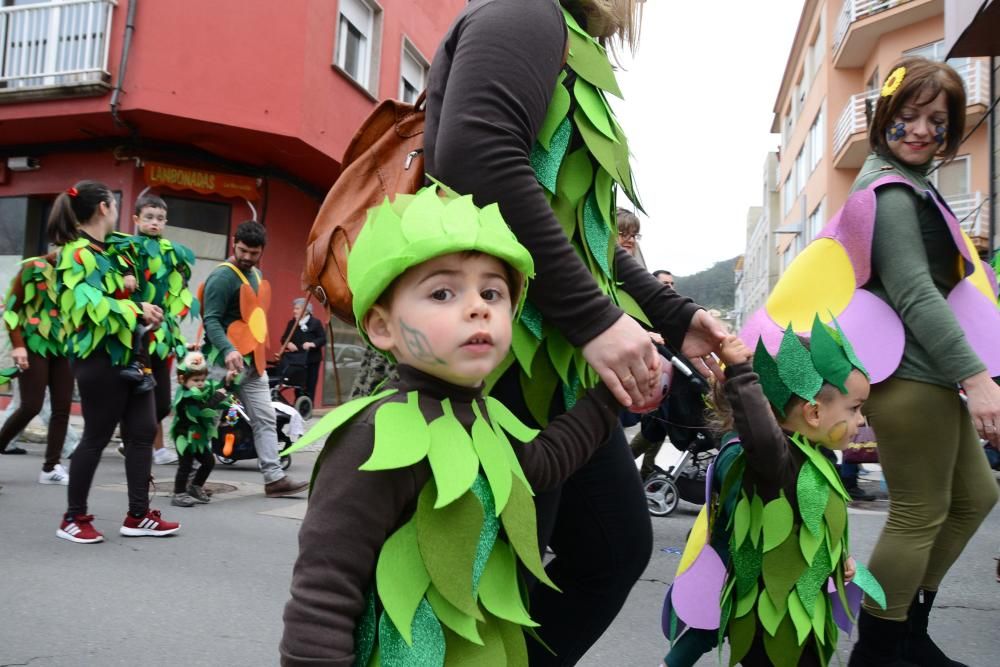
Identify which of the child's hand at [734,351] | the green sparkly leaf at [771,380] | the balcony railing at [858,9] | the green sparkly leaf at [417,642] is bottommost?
the green sparkly leaf at [417,642]

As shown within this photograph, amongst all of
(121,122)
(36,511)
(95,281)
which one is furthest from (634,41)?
(121,122)

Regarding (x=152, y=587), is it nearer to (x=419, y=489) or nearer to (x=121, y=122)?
(x=419, y=489)

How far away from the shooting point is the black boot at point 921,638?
8.28ft

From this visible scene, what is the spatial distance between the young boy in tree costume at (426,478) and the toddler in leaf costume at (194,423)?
12.8 feet

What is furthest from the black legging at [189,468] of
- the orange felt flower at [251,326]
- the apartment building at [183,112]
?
the apartment building at [183,112]

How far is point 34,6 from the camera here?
37.2 feet

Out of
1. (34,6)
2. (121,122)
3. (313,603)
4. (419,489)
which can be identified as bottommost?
(313,603)

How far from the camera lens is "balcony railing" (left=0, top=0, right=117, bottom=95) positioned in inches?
421

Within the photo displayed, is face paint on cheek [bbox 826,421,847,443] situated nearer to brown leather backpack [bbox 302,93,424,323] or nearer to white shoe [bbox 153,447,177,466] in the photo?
brown leather backpack [bbox 302,93,424,323]

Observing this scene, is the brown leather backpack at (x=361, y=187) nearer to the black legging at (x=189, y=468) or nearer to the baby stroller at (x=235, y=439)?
the black legging at (x=189, y=468)

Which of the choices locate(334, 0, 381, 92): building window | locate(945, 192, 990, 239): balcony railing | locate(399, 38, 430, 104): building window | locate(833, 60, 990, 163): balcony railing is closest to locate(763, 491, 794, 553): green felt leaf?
locate(334, 0, 381, 92): building window

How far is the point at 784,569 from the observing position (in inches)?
78.2

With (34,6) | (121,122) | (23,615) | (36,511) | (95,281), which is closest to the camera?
(23,615)

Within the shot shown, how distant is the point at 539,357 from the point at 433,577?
1.55 ft
